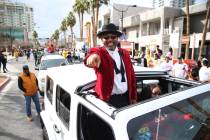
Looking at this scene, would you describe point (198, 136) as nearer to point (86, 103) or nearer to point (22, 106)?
point (86, 103)

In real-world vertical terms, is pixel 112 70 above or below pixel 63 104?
above

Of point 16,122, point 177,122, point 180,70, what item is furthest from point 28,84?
point 180,70

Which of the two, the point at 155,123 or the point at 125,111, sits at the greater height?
the point at 125,111

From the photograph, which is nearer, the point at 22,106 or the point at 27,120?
the point at 27,120

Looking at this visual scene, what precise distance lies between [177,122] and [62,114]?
1.71 m

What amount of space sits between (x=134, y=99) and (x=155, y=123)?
3.41 feet

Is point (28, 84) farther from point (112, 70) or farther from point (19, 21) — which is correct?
point (19, 21)

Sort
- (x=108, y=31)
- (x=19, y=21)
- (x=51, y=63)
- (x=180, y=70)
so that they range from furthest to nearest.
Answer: (x=19, y=21) → (x=51, y=63) → (x=180, y=70) → (x=108, y=31)

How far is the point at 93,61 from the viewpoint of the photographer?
8.58 ft

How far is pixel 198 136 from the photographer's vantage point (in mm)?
2092

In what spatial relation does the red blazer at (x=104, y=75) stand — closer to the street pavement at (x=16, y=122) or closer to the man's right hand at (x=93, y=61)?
the man's right hand at (x=93, y=61)

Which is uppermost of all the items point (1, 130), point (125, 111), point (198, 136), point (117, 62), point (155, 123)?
point (117, 62)

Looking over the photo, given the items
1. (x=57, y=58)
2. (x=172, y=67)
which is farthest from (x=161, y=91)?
(x=57, y=58)

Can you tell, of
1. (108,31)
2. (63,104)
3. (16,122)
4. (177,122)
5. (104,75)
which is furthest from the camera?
(16,122)
